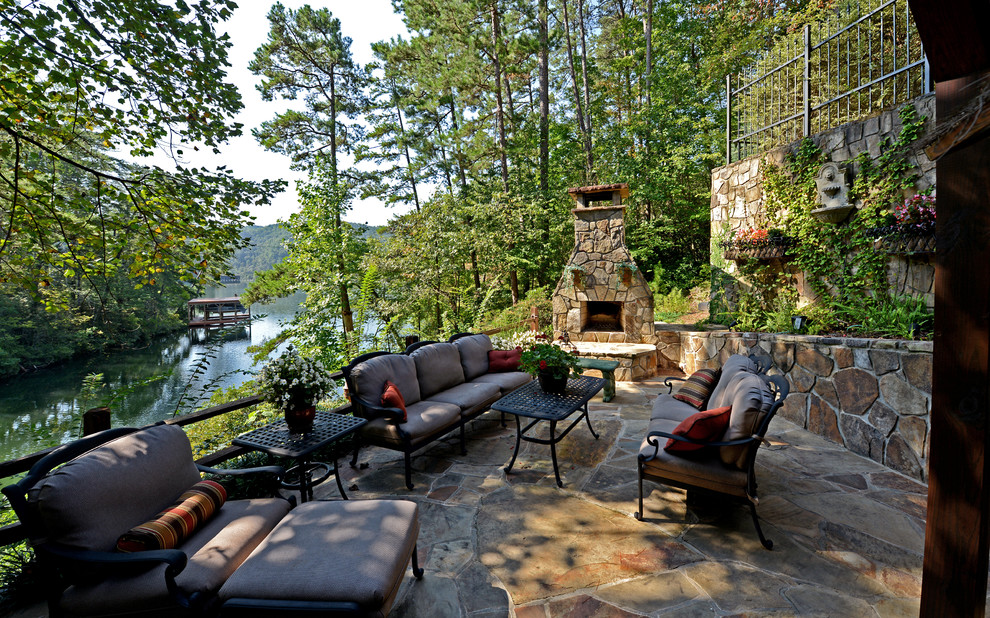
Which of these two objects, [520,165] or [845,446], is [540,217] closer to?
[520,165]

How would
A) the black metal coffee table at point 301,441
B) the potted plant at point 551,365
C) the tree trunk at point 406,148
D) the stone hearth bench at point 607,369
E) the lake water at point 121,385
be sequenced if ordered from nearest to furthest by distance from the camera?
the black metal coffee table at point 301,441, the potted plant at point 551,365, the stone hearth bench at point 607,369, the lake water at point 121,385, the tree trunk at point 406,148

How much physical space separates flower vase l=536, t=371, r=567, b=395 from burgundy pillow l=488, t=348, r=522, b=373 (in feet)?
3.37

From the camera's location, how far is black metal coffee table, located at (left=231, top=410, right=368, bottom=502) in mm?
2475

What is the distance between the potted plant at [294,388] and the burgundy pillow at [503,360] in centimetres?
230

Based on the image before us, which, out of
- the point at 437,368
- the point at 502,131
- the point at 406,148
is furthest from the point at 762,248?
the point at 406,148

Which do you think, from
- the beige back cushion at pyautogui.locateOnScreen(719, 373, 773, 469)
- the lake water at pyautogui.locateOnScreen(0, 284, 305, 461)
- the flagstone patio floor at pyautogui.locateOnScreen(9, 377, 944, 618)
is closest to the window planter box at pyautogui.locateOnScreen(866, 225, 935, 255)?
the flagstone patio floor at pyautogui.locateOnScreen(9, 377, 944, 618)

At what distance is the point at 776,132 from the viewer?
5.79m

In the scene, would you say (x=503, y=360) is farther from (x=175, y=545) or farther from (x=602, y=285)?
(x=175, y=545)

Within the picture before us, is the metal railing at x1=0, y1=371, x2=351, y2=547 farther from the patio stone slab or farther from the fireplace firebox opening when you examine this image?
the fireplace firebox opening

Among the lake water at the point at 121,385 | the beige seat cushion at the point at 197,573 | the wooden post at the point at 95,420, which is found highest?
the wooden post at the point at 95,420

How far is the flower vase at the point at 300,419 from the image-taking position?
265 centimetres

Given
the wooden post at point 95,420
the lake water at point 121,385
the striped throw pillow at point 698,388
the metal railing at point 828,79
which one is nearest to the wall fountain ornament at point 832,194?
the metal railing at point 828,79

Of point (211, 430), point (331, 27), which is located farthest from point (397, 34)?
point (211, 430)

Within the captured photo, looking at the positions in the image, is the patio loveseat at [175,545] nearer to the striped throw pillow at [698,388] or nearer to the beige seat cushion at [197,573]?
the beige seat cushion at [197,573]
